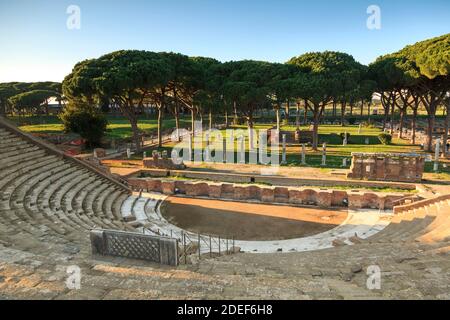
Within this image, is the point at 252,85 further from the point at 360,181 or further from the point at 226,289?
the point at 226,289

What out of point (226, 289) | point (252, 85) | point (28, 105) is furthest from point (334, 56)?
point (28, 105)

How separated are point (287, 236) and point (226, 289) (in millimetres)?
9269

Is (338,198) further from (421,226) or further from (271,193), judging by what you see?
(421,226)

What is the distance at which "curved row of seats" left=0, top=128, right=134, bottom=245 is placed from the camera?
35.5 feet

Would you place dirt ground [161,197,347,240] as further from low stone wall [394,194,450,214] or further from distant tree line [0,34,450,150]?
distant tree line [0,34,450,150]

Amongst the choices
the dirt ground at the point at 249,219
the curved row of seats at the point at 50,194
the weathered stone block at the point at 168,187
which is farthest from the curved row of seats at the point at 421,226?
the weathered stone block at the point at 168,187

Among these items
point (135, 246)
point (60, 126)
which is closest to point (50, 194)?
point (135, 246)

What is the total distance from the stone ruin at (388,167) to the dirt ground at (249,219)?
4892mm

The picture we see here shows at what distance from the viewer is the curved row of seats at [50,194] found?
1083 cm

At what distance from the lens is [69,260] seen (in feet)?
24.6

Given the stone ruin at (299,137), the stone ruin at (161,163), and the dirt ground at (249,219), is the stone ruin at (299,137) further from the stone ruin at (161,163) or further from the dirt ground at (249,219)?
the dirt ground at (249,219)

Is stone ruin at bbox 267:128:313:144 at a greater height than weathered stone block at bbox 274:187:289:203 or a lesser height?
greater

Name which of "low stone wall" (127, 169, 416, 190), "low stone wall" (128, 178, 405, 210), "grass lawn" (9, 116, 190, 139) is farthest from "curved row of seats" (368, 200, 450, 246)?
"grass lawn" (9, 116, 190, 139)

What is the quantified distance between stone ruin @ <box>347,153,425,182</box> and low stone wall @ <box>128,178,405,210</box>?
3.53 m
